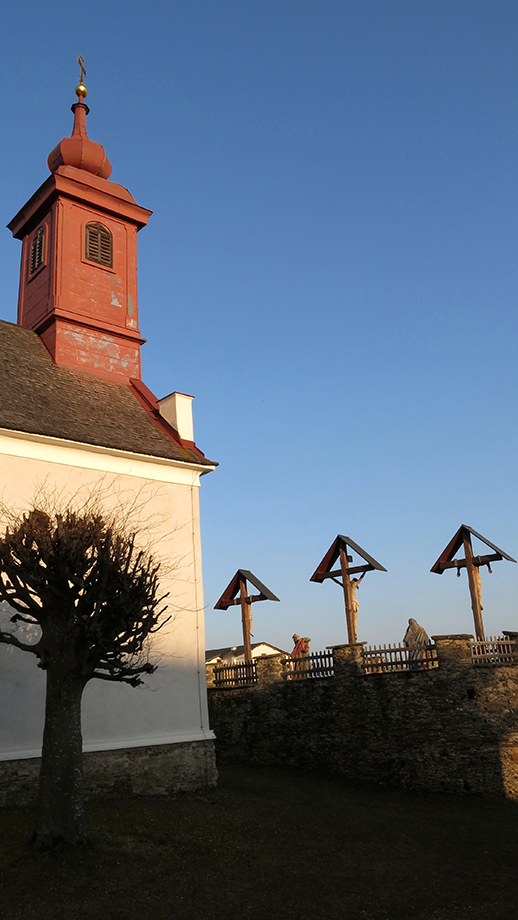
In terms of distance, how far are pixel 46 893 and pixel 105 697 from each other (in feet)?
21.6

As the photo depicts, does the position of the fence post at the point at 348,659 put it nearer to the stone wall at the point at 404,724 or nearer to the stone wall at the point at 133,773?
the stone wall at the point at 404,724

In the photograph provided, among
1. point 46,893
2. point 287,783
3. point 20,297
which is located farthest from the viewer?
point 20,297

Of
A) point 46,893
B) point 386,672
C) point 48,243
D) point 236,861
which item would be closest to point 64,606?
point 46,893

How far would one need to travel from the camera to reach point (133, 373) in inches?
819

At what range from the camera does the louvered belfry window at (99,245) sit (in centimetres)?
2148

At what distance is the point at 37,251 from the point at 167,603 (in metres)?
12.4

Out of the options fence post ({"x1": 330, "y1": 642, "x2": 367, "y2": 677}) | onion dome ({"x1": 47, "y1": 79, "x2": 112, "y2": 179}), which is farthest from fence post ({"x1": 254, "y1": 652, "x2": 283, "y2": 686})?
onion dome ({"x1": 47, "y1": 79, "x2": 112, "y2": 179})

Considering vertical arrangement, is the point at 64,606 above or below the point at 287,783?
above

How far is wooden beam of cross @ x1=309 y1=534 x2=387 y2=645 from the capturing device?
2108 centimetres

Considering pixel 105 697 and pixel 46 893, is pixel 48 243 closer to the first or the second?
pixel 105 697

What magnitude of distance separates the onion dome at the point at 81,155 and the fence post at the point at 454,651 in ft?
60.3

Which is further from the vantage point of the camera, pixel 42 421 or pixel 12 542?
pixel 42 421

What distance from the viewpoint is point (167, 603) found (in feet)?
55.2

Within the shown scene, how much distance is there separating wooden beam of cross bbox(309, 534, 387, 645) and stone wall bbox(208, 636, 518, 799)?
1.26m
